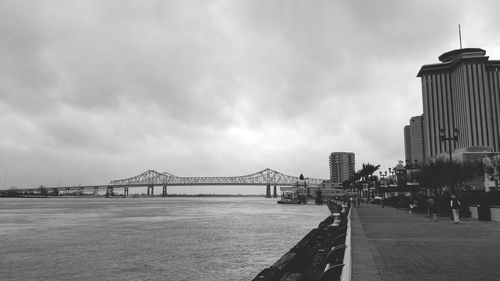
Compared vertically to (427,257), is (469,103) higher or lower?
higher

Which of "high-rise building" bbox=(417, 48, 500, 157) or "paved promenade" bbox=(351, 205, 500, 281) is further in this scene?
"high-rise building" bbox=(417, 48, 500, 157)

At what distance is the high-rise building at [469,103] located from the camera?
17838 centimetres

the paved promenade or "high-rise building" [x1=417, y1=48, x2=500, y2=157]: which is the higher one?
"high-rise building" [x1=417, y1=48, x2=500, y2=157]

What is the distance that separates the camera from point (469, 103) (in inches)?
7160

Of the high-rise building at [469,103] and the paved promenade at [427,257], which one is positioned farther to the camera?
the high-rise building at [469,103]

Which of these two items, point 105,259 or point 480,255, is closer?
point 480,255

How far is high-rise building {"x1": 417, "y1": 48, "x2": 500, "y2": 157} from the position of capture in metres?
178

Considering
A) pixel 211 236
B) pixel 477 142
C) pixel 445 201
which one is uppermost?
pixel 477 142

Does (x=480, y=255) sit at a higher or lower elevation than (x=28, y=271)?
higher

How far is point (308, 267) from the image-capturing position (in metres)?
15.1

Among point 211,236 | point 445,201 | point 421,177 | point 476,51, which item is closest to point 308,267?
point 211,236

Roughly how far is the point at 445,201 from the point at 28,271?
25.6m

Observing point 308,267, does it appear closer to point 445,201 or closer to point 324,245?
point 324,245

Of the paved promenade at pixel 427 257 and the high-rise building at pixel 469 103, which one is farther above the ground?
the high-rise building at pixel 469 103
